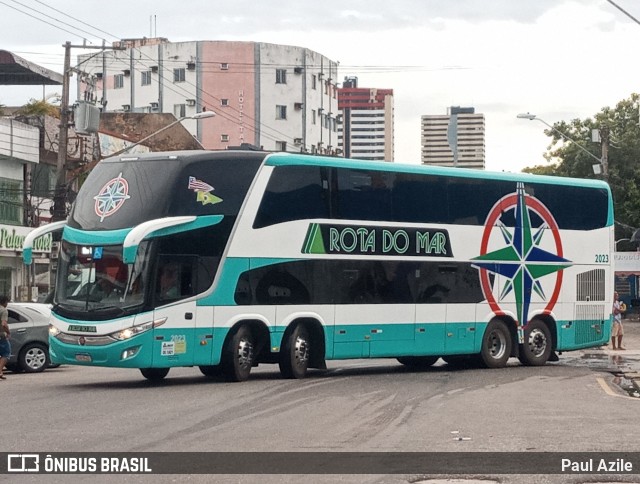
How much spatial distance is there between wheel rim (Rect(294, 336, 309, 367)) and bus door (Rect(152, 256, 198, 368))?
7.76ft

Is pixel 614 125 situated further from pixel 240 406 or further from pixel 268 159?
pixel 240 406

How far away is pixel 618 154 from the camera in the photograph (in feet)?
245

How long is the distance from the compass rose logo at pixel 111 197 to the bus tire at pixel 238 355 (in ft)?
10.3

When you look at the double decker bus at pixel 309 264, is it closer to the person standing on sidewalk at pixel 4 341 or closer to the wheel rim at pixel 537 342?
the wheel rim at pixel 537 342

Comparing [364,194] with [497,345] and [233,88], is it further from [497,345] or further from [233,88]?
[233,88]

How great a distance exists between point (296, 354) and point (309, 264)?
1.71m

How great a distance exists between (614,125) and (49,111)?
115 ft

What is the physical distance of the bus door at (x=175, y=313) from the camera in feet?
72.6

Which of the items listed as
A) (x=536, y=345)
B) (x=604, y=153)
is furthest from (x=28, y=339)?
(x=604, y=153)

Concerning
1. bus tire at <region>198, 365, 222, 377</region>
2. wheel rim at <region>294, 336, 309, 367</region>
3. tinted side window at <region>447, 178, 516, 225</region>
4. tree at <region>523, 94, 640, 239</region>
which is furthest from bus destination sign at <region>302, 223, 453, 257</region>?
tree at <region>523, 94, 640, 239</region>

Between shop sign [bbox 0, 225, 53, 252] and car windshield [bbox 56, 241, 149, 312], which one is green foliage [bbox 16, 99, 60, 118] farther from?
car windshield [bbox 56, 241, 149, 312]

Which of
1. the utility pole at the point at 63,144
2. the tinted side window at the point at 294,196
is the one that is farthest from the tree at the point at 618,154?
the tinted side window at the point at 294,196

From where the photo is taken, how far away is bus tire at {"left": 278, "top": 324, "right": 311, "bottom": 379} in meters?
24.0

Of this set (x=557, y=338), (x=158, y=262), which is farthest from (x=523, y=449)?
(x=557, y=338)
